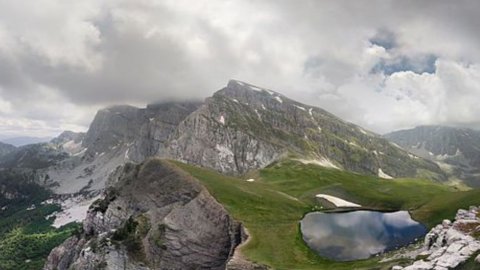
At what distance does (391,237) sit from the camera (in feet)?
308

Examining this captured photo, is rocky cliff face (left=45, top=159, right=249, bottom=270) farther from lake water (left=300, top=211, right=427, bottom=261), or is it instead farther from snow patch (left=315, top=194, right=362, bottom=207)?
snow patch (left=315, top=194, right=362, bottom=207)

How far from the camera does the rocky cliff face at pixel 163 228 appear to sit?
360 feet

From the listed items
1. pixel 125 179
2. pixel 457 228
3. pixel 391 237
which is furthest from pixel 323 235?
pixel 125 179

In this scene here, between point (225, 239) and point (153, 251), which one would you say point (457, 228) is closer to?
point (225, 239)

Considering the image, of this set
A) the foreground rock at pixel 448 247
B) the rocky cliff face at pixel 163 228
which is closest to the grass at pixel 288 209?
the rocky cliff face at pixel 163 228

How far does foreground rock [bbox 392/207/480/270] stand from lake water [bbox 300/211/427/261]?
641 inches

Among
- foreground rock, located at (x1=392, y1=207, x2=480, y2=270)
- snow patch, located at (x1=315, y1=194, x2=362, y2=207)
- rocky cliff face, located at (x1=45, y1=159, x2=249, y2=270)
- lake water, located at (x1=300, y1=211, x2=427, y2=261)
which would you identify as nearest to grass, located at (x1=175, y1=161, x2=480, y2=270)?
lake water, located at (x1=300, y1=211, x2=427, y2=261)

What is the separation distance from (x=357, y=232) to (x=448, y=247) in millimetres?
40591

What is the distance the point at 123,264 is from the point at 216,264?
2355 cm

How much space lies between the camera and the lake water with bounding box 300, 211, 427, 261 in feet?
293

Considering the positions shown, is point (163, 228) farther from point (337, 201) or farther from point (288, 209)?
point (337, 201)

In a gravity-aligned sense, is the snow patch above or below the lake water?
above

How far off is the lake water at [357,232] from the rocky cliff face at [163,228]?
17.7 metres

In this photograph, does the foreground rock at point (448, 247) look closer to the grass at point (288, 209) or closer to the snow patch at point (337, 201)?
the grass at point (288, 209)
